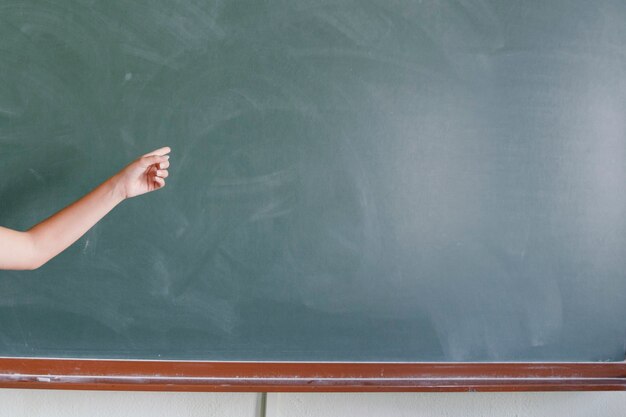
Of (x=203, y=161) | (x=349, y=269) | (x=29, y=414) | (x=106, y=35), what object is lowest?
(x=29, y=414)

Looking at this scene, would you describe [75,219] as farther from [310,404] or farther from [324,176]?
[310,404]

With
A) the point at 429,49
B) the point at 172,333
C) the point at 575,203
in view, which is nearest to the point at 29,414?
the point at 172,333

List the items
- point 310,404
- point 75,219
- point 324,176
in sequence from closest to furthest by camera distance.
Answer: point 75,219
point 324,176
point 310,404

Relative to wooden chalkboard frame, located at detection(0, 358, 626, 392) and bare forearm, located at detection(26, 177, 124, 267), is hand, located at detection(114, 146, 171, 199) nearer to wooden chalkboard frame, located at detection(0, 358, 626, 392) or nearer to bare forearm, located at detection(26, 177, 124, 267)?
bare forearm, located at detection(26, 177, 124, 267)

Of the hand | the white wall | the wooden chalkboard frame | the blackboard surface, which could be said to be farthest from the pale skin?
the white wall

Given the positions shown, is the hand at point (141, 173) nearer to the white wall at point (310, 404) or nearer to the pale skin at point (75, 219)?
the pale skin at point (75, 219)

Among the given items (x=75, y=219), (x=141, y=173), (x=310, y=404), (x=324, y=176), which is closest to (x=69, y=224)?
(x=75, y=219)

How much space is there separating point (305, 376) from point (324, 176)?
0.62m

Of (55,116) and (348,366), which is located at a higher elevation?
(55,116)

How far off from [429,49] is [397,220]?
0.54 metres

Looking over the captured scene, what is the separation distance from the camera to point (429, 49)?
190 centimetres

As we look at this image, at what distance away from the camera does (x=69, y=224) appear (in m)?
1.62

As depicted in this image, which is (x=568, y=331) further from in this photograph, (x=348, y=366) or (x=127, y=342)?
(x=127, y=342)

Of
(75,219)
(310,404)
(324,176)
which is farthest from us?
(310,404)
